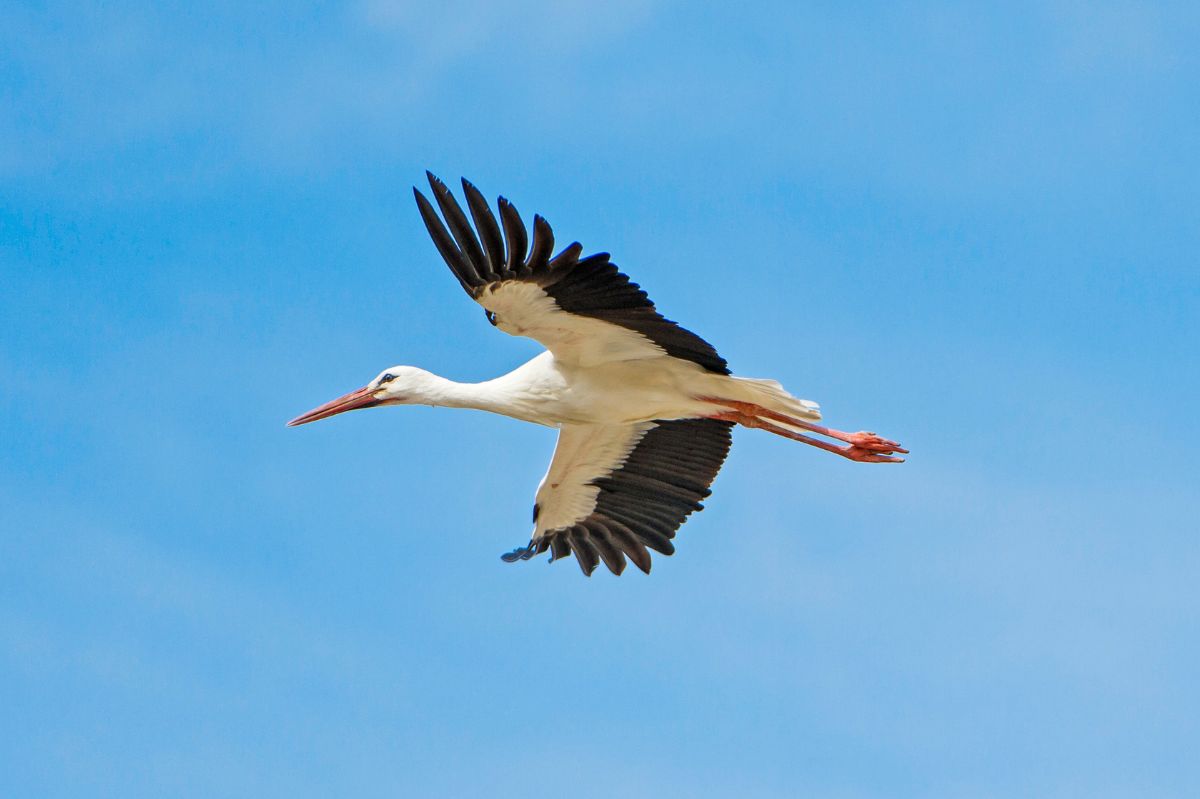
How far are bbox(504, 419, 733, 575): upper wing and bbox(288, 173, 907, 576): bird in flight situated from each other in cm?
1

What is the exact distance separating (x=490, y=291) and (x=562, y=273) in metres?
0.50

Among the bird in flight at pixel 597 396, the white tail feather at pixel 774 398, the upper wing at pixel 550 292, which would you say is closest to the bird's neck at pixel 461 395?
the bird in flight at pixel 597 396

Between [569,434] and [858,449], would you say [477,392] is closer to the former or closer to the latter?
[569,434]

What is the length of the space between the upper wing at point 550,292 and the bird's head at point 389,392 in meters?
1.46

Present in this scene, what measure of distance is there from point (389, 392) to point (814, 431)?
10.7ft

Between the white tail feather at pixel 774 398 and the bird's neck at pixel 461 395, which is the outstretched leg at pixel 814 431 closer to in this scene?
the white tail feather at pixel 774 398

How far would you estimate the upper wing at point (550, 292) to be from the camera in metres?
10.9

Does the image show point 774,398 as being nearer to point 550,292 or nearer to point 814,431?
point 814,431

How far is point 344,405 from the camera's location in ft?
46.1

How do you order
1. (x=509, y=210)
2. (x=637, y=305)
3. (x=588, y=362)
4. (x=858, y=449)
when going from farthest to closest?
(x=858, y=449), (x=588, y=362), (x=637, y=305), (x=509, y=210)

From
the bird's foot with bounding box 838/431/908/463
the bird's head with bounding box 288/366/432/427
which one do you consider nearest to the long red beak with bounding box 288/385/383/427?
the bird's head with bounding box 288/366/432/427

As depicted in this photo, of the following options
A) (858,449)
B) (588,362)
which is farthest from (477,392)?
(858,449)

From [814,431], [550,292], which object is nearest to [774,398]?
[814,431]

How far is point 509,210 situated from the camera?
10742 mm
